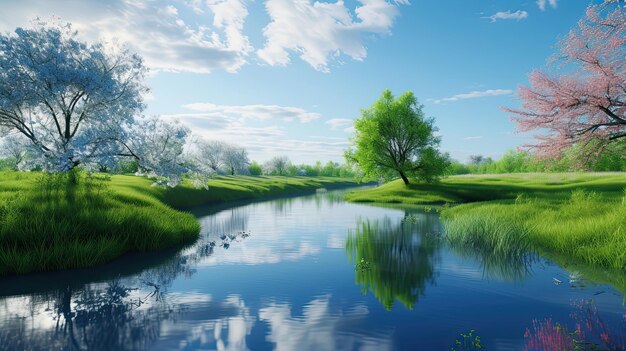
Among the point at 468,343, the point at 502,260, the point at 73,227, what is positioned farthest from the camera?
the point at 502,260

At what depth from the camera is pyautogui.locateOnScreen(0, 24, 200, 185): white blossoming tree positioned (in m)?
22.6

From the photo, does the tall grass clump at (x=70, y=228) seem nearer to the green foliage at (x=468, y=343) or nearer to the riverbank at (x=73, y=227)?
the riverbank at (x=73, y=227)

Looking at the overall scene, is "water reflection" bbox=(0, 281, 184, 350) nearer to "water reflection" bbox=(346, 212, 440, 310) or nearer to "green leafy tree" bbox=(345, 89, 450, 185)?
"water reflection" bbox=(346, 212, 440, 310)

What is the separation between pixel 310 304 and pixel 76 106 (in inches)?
1002

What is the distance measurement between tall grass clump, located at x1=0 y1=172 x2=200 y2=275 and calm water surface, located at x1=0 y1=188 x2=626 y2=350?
84 cm

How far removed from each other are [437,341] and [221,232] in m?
21.0

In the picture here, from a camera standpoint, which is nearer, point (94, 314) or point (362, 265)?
point (94, 314)

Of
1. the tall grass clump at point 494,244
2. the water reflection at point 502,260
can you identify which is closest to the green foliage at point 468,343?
the water reflection at point 502,260

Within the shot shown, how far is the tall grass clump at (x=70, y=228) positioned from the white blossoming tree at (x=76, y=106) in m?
2.40

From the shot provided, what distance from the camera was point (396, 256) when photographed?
59.5 ft

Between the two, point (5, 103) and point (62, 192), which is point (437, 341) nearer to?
point (62, 192)

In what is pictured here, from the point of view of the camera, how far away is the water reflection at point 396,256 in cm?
1259

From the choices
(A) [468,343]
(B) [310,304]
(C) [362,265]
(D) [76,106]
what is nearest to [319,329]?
(B) [310,304]

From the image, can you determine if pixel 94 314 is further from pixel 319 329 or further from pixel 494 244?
pixel 494 244
